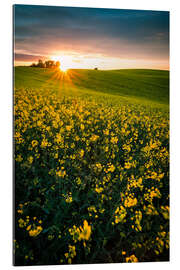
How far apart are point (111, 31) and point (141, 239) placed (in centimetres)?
252

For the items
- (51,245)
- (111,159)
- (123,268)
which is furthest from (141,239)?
(111,159)

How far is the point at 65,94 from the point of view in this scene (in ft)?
10.5

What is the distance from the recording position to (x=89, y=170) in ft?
8.18

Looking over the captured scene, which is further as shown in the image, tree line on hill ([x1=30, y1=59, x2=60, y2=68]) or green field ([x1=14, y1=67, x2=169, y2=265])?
tree line on hill ([x1=30, y1=59, x2=60, y2=68])

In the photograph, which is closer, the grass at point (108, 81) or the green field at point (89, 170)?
the green field at point (89, 170)

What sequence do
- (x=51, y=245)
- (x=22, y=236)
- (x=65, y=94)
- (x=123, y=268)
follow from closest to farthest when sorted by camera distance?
(x=51, y=245), (x=22, y=236), (x=123, y=268), (x=65, y=94)

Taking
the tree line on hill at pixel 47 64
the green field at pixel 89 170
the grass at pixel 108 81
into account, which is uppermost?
the tree line on hill at pixel 47 64

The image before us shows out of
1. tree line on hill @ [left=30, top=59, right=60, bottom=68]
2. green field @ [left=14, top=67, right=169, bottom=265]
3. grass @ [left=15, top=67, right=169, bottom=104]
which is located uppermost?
tree line on hill @ [left=30, top=59, right=60, bottom=68]

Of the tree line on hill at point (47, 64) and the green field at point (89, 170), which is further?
the tree line on hill at point (47, 64)

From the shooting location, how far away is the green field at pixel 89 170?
6.48 feet

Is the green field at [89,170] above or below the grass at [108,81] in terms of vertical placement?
below

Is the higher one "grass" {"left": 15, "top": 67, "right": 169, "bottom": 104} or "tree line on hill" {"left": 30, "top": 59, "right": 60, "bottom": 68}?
"tree line on hill" {"left": 30, "top": 59, "right": 60, "bottom": 68}

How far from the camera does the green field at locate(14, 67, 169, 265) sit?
6.48 feet
